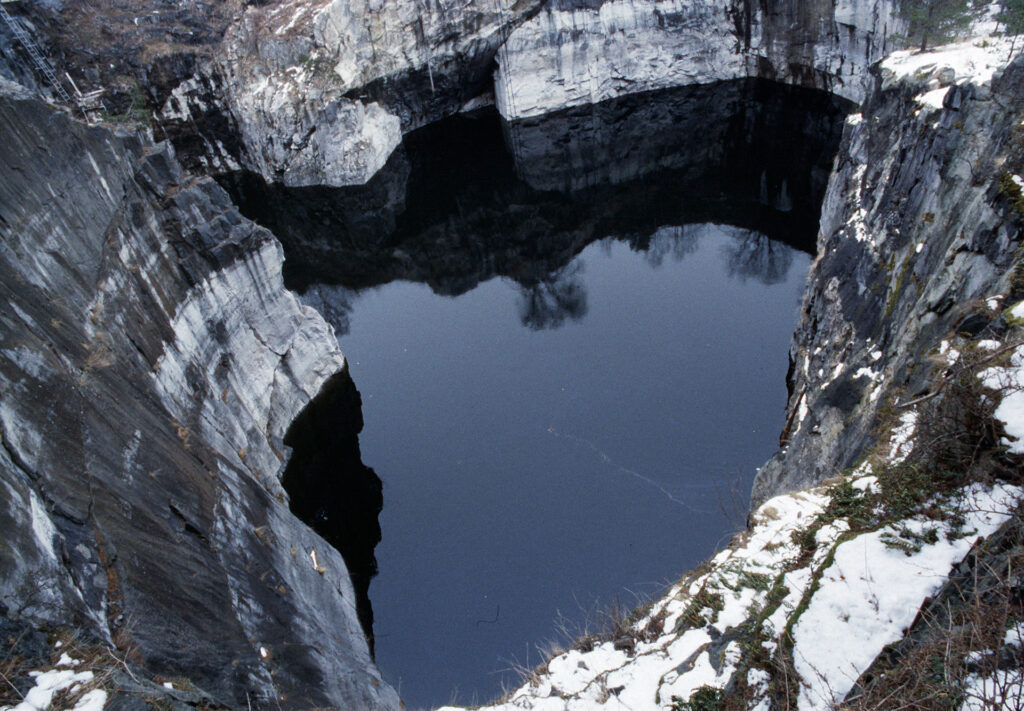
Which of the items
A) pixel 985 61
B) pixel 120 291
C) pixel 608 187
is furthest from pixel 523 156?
pixel 120 291

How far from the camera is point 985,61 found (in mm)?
16141

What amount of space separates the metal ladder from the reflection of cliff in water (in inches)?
364

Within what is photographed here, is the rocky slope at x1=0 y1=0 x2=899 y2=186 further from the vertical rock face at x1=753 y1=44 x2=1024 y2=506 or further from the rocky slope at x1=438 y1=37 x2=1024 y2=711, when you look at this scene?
the rocky slope at x1=438 y1=37 x2=1024 y2=711

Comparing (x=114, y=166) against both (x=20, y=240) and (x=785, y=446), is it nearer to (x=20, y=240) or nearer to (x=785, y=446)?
(x=20, y=240)

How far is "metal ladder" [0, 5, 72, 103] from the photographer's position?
107ft

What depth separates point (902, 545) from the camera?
240 inches

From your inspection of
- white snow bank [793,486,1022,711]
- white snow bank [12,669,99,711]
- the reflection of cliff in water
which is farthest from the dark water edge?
white snow bank [793,486,1022,711]

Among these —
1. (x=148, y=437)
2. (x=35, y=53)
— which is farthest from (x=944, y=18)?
(x=35, y=53)

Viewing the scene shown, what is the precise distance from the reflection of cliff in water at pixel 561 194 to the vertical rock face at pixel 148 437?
10100 millimetres

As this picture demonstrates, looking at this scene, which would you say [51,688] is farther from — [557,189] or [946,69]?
[557,189]

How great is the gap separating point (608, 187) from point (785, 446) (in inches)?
858

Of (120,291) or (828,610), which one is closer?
(828,610)

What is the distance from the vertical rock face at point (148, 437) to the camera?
7.70 metres

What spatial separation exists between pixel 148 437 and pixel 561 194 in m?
27.4
